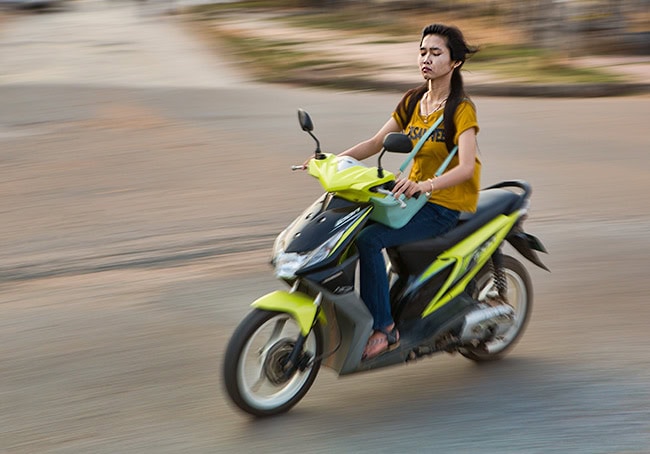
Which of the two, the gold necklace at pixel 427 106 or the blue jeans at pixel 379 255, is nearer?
the blue jeans at pixel 379 255

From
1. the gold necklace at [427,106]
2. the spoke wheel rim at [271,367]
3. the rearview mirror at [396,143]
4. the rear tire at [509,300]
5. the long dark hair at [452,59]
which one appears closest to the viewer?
the rearview mirror at [396,143]

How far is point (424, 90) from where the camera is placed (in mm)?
4695

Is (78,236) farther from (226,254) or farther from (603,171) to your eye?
(603,171)

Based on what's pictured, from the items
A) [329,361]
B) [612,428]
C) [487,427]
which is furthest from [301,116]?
[612,428]

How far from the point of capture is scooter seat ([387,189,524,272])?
14.7 feet

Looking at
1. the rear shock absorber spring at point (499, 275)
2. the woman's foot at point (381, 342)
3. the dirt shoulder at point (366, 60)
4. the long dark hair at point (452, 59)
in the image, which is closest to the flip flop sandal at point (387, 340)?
the woman's foot at point (381, 342)

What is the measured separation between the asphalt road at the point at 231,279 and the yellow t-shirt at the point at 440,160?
2.96 feet

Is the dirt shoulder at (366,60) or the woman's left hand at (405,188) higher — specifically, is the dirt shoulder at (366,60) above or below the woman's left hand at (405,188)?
below

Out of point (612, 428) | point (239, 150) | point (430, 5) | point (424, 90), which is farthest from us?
point (430, 5)

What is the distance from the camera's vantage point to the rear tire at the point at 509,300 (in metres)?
4.87

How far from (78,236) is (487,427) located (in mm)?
4007

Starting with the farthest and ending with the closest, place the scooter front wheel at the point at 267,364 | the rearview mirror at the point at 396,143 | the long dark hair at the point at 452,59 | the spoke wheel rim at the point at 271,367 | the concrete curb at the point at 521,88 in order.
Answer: the concrete curb at the point at 521,88, the long dark hair at the point at 452,59, the spoke wheel rim at the point at 271,367, the scooter front wheel at the point at 267,364, the rearview mirror at the point at 396,143

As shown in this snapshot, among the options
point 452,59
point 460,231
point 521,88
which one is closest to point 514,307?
point 460,231

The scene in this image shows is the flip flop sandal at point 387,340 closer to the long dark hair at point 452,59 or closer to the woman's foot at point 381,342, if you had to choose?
the woman's foot at point 381,342
